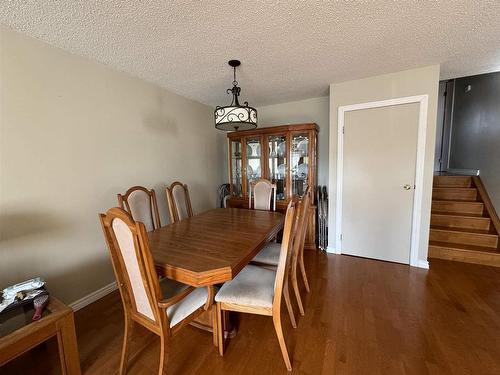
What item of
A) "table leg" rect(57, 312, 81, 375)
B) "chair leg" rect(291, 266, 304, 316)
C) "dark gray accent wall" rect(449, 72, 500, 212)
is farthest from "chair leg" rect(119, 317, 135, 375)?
"dark gray accent wall" rect(449, 72, 500, 212)

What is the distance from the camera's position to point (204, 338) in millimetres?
1513

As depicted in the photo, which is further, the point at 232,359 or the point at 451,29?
the point at 451,29

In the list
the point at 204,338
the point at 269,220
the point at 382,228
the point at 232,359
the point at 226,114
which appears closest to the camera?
the point at 232,359

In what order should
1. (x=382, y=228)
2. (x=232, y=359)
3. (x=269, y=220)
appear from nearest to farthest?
(x=232, y=359)
(x=269, y=220)
(x=382, y=228)

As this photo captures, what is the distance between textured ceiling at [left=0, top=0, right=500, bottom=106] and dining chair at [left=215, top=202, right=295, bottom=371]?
1.33 meters

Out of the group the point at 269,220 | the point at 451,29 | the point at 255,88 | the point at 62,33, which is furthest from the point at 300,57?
the point at 62,33

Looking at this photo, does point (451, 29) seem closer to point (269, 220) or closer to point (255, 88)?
point (255, 88)

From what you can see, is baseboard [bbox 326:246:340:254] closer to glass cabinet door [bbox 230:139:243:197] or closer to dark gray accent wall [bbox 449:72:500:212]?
glass cabinet door [bbox 230:139:243:197]

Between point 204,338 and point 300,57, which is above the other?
point 300,57

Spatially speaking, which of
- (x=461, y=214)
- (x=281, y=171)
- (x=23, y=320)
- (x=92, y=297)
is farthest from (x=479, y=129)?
(x=92, y=297)

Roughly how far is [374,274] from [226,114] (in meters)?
2.26

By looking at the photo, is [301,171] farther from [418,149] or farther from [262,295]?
[262,295]

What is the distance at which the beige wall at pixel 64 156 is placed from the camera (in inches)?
60.1

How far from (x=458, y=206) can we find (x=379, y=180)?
1452 millimetres
